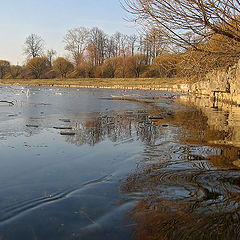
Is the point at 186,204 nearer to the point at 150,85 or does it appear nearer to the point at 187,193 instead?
the point at 187,193

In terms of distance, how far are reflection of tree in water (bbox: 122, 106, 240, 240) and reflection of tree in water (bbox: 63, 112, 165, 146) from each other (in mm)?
1202

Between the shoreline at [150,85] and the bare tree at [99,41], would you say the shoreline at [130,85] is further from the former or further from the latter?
the bare tree at [99,41]

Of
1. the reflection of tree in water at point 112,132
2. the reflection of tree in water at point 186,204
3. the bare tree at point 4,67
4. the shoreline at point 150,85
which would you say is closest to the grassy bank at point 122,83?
the shoreline at point 150,85

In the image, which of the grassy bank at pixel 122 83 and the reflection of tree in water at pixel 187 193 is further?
the grassy bank at pixel 122 83

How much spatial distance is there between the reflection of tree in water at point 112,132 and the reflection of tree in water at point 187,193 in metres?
1.20

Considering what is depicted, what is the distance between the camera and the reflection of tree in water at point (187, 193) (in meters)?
2.74

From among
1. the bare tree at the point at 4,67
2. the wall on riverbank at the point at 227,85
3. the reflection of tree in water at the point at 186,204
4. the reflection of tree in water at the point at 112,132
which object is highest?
the bare tree at the point at 4,67

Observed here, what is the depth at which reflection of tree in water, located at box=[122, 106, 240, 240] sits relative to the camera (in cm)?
274

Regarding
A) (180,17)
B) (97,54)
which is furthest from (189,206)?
(97,54)

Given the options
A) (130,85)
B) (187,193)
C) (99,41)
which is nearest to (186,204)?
(187,193)

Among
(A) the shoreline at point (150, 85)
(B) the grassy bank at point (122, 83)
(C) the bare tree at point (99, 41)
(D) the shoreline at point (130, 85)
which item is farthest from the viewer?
(C) the bare tree at point (99, 41)

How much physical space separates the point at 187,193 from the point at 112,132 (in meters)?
4.24

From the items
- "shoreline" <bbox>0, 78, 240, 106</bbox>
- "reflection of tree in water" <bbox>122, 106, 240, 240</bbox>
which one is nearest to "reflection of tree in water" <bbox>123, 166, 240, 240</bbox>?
"reflection of tree in water" <bbox>122, 106, 240, 240</bbox>

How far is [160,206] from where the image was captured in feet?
10.5
